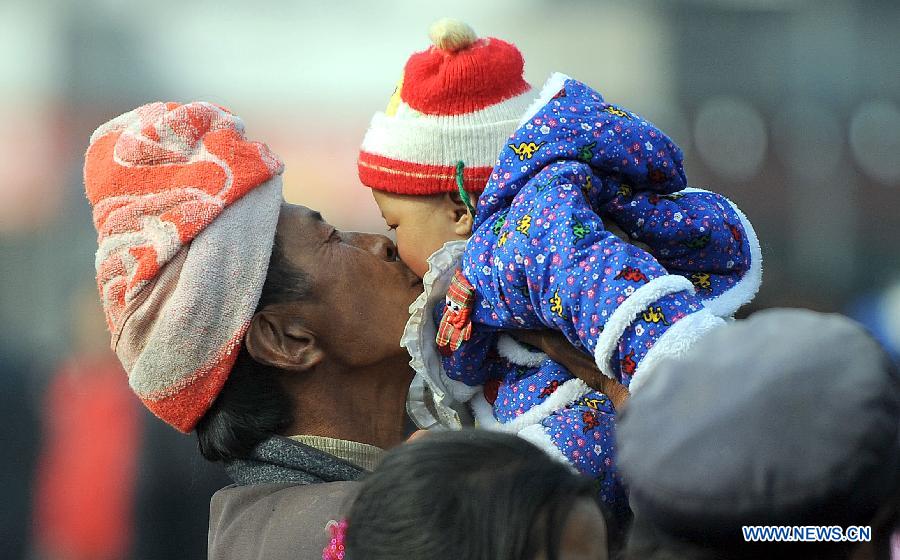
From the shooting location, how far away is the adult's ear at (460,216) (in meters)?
2.29

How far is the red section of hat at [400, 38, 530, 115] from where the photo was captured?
2.26m

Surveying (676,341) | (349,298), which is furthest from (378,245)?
(676,341)

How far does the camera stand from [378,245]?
2.55m

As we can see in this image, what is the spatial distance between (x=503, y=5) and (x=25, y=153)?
2.15 metres

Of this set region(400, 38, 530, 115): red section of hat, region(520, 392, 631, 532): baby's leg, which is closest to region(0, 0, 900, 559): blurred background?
region(400, 38, 530, 115): red section of hat

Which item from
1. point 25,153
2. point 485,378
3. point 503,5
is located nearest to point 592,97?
point 485,378

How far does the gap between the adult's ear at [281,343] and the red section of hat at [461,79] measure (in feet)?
1.73

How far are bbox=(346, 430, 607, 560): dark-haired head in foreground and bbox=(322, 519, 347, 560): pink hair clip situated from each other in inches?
27.1

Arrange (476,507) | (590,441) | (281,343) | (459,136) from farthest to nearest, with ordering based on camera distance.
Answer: (281,343), (459,136), (590,441), (476,507)

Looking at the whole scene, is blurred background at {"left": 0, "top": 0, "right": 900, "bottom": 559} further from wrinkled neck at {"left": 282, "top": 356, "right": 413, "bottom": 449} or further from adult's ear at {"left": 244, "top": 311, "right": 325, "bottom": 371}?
adult's ear at {"left": 244, "top": 311, "right": 325, "bottom": 371}

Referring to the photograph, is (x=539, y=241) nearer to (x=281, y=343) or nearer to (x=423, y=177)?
(x=423, y=177)

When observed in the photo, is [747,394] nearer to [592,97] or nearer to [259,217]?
[592,97]

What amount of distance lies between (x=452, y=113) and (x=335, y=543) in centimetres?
87

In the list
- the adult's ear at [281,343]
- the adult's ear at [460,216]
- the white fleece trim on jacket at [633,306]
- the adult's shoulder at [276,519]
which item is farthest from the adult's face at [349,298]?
the white fleece trim on jacket at [633,306]
